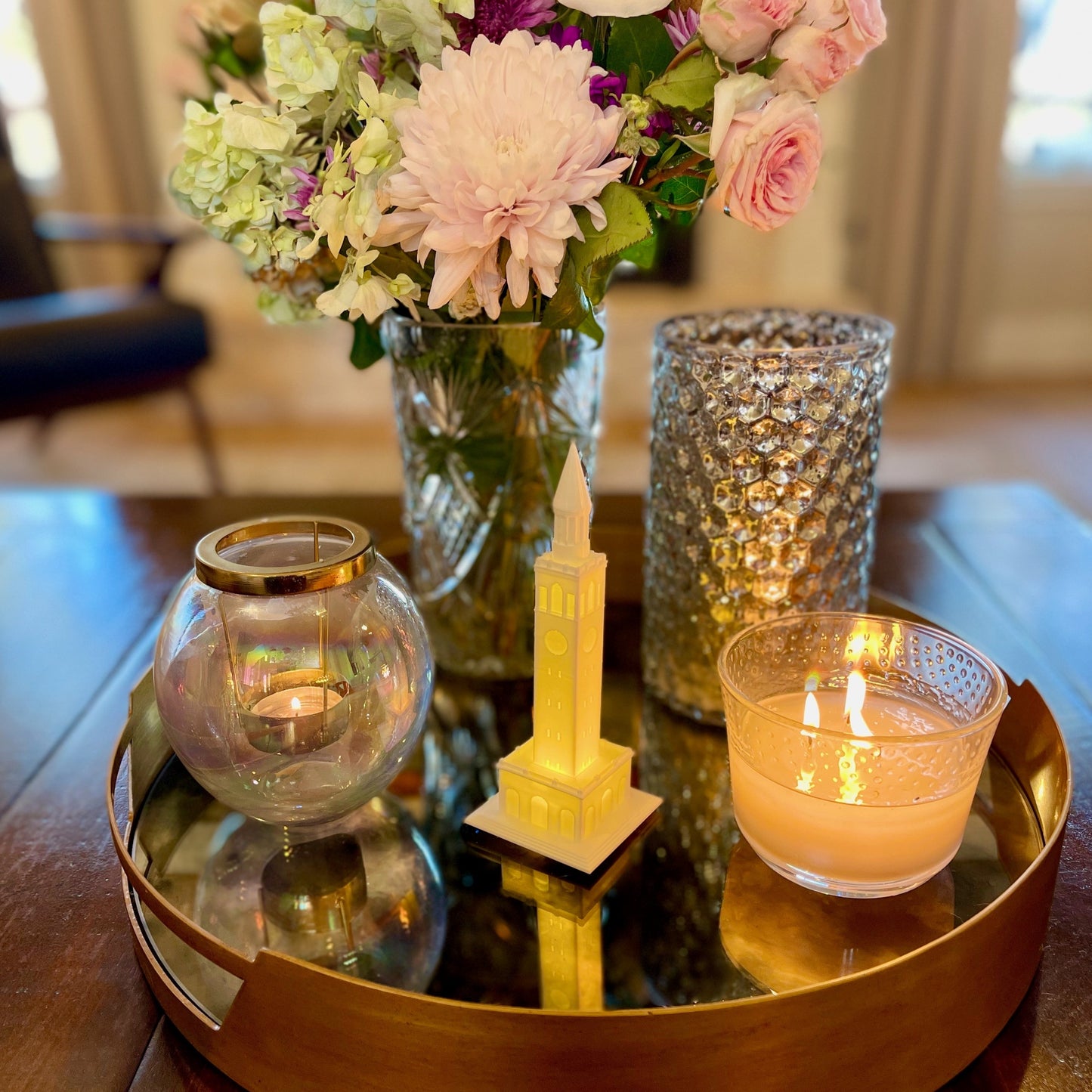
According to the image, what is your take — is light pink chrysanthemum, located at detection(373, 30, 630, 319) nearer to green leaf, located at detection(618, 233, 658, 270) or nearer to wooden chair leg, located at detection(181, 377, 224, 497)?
green leaf, located at detection(618, 233, 658, 270)

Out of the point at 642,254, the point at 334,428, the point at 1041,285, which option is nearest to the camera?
the point at 642,254

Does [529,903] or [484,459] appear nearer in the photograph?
[529,903]

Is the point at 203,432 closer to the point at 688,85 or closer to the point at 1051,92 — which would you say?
the point at 688,85

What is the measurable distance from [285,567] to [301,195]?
17 centimetres

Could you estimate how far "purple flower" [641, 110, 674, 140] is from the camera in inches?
17.3

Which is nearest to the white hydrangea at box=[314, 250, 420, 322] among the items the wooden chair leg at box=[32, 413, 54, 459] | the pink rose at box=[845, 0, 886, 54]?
the pink rose at box=[845, 0, 886, 54]

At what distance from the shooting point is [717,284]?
2.73 metres

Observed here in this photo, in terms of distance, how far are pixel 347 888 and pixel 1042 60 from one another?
10.2 ft

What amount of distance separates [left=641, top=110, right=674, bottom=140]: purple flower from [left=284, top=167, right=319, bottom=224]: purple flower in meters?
0.15

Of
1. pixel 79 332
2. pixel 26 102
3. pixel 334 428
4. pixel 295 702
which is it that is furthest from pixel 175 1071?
pixel 26 102

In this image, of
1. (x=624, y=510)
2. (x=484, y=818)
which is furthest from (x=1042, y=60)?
(x=484, y=818)

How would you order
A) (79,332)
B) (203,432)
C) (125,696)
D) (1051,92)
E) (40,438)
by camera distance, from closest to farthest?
(125,696)
(79,332)
(203,432)
(40,438)
(1051,92)

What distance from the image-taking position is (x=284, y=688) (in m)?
0.44

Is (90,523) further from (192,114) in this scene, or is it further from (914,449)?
(914,449)
